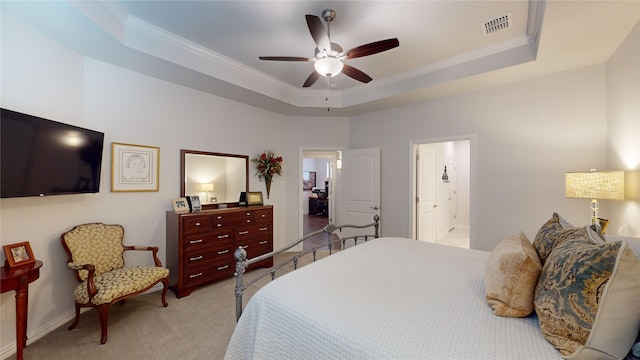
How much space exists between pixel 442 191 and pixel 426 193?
1451mm

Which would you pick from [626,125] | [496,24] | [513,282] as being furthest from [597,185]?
[513,282]

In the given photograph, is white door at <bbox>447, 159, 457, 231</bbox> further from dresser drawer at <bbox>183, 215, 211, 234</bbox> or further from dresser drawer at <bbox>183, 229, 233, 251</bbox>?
dresser drawer at <bbox>183, 215, 211, 234</bbox>

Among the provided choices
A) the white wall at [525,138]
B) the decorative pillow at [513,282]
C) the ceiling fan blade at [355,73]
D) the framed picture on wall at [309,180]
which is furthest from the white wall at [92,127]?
the framed picture on wall at [309,180]

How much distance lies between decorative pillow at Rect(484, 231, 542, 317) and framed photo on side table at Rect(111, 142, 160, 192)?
3484 millimetres

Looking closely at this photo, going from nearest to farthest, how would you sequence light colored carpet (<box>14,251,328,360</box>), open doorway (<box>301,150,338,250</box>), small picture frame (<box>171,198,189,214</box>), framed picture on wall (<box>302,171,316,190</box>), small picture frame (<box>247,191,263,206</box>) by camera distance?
light colored carpet (<box>14,251,328,360</box>), small picture frame (<box>171,198,189,214</box>), small picture frame (<box>247,191,263,206</box>), open doorway (<box>301,150,338,250</box>), framed picture on wall (<box>302,171,316,190</box>)

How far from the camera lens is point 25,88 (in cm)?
216

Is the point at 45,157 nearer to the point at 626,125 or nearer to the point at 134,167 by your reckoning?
the point at 134,167

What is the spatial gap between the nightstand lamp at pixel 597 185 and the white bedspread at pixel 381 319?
156 centimetres

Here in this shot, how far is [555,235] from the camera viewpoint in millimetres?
1345

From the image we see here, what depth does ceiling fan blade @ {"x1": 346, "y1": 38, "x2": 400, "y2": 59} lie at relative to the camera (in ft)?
6.78

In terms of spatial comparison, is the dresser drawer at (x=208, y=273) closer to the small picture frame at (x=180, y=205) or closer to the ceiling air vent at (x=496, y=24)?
the small picture frame at (x=180, y=205)

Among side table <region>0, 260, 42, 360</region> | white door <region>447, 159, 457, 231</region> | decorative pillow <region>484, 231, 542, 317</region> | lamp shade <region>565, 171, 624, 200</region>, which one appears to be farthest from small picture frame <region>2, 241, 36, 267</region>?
white door <region>447, 159, 457, 231</region>

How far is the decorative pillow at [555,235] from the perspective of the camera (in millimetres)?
1220

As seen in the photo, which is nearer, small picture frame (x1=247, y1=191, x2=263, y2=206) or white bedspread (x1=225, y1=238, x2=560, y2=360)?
white bedspread (x1=225, y1=238, x2=560, y2=360)
